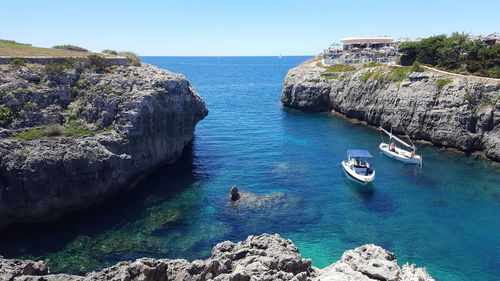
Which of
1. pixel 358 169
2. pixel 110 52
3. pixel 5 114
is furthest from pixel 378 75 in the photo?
pixel 5 114

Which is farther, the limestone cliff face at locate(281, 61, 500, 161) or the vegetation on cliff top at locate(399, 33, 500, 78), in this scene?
the vegetation on cliff top at locate(399, 33, 500, 78)

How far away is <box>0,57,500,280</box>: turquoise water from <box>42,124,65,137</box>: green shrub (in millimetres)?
9891

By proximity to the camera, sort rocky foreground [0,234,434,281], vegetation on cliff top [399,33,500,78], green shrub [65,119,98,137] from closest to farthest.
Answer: rocky foreground [0,234,434,281], green shrub [65,119,98,137], vegetation on cliff top [399,33,500,78]

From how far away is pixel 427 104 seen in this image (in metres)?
70.9

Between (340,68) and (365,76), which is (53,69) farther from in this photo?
(340,68)

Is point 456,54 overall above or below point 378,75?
above

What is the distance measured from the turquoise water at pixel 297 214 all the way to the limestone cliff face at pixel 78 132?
2837 mm

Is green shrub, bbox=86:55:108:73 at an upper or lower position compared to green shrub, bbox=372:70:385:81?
upper

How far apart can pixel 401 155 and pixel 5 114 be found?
58536mm

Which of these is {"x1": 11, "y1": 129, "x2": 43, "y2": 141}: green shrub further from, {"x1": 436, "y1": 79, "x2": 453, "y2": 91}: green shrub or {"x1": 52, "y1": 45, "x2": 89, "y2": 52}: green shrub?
{"x1": 436, "y1": 79, "x2": 453, "y2": 91}: green shrub

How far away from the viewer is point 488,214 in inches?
1706

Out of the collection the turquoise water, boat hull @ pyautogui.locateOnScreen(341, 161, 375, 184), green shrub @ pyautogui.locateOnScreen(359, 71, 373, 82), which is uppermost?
green shrub @ pyautogui.locateOnScreen(359, 71, 373, 82)

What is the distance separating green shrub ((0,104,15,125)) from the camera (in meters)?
41.8

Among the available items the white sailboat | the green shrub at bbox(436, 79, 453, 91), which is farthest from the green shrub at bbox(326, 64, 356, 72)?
the white sailboat
